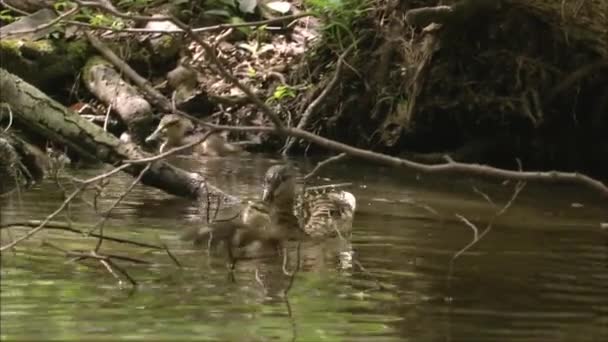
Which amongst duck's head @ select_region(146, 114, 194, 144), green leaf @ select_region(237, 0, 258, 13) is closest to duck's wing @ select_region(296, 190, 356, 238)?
duck's head @ select_region(146, 114, 194, 144)

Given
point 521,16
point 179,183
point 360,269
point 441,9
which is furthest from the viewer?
point 521,16

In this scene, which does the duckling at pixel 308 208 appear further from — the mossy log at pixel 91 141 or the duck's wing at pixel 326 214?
the mossy log at pixel 91 141

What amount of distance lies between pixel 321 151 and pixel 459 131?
1498 millimetres

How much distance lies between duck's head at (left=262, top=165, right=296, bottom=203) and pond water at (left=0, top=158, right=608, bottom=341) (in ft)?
1.42

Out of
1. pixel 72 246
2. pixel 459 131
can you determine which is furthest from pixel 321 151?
pixel 72 246

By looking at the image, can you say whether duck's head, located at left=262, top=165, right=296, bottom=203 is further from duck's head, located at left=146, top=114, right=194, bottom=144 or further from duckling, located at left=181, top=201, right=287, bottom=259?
duck's head, located at left=146, top=114, right=194, bottom=144

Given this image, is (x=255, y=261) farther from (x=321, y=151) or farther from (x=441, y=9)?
(x=321, y=151)

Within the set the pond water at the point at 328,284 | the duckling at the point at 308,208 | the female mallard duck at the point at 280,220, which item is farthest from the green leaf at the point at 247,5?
the duckling at the point at 308,208

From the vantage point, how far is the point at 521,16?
10.6 meters

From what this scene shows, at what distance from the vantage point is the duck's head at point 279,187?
688cm

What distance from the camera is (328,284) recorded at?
529cm

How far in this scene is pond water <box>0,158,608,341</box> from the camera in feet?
14.3

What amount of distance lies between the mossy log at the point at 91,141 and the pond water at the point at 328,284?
5.5 inches

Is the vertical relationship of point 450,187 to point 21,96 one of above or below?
below
